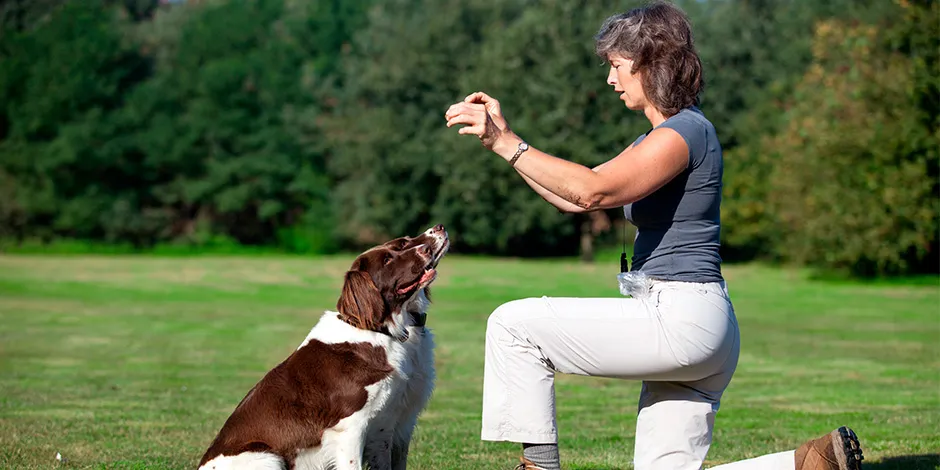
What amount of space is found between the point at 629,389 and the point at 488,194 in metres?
36.4

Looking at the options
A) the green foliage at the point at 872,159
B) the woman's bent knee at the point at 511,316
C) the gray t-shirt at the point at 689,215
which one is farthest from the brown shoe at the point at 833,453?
the green foliage at the point at 872,159

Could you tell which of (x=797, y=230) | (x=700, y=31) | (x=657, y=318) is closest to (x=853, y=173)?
(x=797, y=230)

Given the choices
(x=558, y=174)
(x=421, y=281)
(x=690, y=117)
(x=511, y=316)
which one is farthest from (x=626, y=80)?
(x=421, y=281)

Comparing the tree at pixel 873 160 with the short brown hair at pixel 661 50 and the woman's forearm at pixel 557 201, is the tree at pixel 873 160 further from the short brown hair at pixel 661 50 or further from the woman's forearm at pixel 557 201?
the woman's forearm at pixel 557 201

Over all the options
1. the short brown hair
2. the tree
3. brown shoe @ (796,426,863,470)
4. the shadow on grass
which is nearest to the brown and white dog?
the short brown hair

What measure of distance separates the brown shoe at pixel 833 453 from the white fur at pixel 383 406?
203cm

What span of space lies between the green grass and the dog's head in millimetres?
1668

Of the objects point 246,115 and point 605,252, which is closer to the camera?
point 605,252

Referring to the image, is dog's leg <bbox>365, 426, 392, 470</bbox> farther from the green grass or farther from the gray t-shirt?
the gray t-shirt

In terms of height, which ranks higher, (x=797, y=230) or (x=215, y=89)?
(x=215, y=89)

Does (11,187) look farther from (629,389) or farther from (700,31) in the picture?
(629,389)

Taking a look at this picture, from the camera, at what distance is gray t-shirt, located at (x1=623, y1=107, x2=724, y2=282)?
4.26 m

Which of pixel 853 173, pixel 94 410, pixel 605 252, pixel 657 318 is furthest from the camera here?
pixel 605 252

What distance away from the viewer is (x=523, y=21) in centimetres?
4791
